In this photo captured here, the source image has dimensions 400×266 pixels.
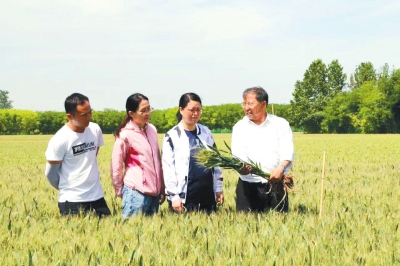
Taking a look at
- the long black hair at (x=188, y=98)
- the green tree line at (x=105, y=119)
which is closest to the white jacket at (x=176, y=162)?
the long black hair at (x=188, y=98)

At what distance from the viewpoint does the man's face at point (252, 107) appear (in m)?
5.39

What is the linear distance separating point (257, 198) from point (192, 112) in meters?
1.27

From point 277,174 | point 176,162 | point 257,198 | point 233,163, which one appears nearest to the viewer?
point 277,174

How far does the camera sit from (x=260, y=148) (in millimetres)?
5566

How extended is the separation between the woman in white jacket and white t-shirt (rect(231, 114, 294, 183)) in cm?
40

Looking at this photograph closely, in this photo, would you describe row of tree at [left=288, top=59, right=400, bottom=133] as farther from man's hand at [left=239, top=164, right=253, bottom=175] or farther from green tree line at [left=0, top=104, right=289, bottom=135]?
man's hand at [left=239, top=164, right=253, bottom=175]

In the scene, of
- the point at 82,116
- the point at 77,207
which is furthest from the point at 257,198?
the point at 82,116

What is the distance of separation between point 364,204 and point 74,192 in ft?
13.2

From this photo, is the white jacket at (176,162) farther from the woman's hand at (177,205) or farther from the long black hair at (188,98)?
the long black hair at (188,98)

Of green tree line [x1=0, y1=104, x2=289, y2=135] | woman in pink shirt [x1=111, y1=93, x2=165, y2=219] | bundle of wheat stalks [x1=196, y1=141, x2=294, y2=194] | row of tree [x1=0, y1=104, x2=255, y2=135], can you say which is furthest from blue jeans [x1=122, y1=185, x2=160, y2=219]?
row of tree [x1=0, y1=104, x2=255, y2=135]

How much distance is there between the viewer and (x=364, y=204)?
23.3ft

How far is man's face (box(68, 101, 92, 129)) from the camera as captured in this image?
5266 mm

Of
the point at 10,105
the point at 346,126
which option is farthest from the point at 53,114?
the point at 10,105

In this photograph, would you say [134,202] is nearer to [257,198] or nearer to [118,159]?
[118,159]
